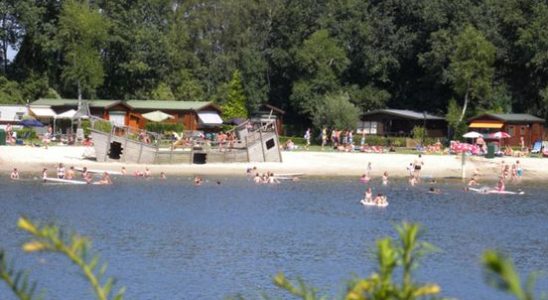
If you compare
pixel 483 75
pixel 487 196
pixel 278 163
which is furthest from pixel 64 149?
pixel 483 75

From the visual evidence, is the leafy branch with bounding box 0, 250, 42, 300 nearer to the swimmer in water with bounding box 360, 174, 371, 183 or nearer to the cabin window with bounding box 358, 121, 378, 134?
the swimmer in water with bounding box 360, 174, 371, 183

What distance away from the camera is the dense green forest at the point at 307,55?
81688 millimetres

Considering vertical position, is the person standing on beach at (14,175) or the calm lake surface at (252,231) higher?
the person standing on beach at (14,175)

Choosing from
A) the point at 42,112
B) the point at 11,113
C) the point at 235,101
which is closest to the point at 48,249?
the point at 11,113

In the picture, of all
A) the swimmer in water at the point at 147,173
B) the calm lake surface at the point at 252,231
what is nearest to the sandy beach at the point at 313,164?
the swimmer in water at the point at 147,173

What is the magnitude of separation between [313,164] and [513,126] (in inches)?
769

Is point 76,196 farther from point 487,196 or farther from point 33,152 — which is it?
point 487,196

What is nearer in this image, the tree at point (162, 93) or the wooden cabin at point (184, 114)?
the wooden cabin at point (184, 114)

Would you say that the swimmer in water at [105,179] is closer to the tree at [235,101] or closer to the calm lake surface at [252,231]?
the calm lake surface at [252,231]

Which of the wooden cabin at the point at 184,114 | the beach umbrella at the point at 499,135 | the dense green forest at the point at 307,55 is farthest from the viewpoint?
the wooden cabin at the point at 184,114

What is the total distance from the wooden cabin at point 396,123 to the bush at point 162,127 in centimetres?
1460

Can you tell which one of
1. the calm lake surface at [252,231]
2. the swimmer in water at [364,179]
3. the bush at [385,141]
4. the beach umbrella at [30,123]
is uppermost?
the beach umbrella at [30,123]

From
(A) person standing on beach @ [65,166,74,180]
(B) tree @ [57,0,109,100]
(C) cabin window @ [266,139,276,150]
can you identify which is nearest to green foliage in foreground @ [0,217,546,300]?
(A) person standing on beach @ [65,166,74,180]

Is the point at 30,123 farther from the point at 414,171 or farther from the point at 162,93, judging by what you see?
the point at 414,171
